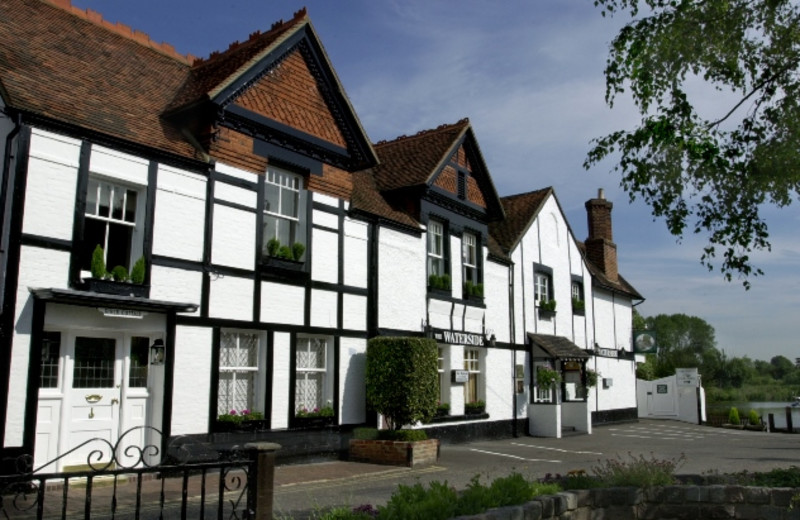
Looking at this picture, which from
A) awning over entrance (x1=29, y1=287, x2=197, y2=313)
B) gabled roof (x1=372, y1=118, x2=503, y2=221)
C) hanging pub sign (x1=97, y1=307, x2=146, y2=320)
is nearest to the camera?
awning over entrance (x1=29, y1=287, x2=197, y2=313)

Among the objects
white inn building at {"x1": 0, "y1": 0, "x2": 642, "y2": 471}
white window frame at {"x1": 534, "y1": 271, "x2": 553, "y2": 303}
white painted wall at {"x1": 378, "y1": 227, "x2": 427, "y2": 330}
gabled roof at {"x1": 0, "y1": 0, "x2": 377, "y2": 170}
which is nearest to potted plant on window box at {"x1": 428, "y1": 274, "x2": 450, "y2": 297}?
white inn building at {"x1": 0, "y1": 0, "x2": 642, "y2": 471}

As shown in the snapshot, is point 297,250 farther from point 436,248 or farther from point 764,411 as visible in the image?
point 764,411

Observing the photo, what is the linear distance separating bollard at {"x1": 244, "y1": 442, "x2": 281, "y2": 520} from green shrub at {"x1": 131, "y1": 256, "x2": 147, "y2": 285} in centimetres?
623

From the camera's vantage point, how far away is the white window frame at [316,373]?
15195 millimetres

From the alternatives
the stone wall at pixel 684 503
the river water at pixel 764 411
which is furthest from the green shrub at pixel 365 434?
the river water at pixel 764 411

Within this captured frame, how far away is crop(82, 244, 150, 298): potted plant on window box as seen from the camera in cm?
1130

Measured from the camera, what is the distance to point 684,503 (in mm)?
9203

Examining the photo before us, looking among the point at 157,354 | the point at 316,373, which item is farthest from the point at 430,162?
the point at 157,354

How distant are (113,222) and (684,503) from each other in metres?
10.0

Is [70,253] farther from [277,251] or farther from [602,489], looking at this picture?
[602,489]

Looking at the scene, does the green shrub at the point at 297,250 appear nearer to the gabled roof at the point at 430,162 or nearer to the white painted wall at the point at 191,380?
the white painted wall at the point at 191,380

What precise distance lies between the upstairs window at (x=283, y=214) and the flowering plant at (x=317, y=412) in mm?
3298

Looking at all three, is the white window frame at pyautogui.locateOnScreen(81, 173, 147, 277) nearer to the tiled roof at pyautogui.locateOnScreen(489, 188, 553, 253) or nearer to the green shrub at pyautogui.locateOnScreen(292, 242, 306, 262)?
the green shrub at pyautogui.locateOnScreen(292, 242, 306, 262)

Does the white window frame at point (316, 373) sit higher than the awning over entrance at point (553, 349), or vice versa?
the awning over entrance at point (553, 349)
